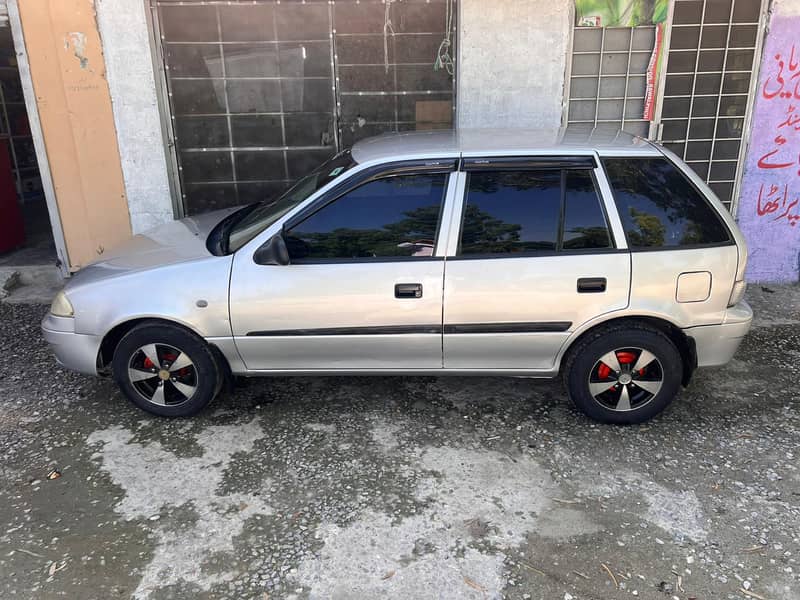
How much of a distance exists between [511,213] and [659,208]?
2.85 feet

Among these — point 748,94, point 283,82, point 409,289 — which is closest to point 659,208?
point 409,289

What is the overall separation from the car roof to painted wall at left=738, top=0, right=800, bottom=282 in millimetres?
3023

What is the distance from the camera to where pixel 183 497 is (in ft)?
10.5

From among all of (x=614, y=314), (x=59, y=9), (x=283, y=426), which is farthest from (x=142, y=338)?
(x=59, y=9)

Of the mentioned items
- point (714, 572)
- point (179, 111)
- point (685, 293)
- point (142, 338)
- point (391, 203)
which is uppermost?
point (179, 111)

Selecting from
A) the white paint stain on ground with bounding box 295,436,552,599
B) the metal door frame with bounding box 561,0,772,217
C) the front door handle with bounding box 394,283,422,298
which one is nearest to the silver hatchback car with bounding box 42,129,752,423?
the front door handle with bounding box 394,283,422,298

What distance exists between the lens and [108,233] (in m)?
6.29

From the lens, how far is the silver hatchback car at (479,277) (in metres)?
3.49

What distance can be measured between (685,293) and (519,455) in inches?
53.4

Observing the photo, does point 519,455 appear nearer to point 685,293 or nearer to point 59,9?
point 685,293

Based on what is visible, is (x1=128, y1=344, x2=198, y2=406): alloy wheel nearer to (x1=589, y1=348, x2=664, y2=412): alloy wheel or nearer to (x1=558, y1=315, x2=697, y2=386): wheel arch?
(x1=558, y1=315, x2=697, y2=386): wheel arch

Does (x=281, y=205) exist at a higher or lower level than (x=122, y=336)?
higher

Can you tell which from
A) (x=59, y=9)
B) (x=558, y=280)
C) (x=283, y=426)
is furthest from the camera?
(x=59, y=9)

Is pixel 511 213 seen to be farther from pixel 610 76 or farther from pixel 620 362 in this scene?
pixel 610 76
